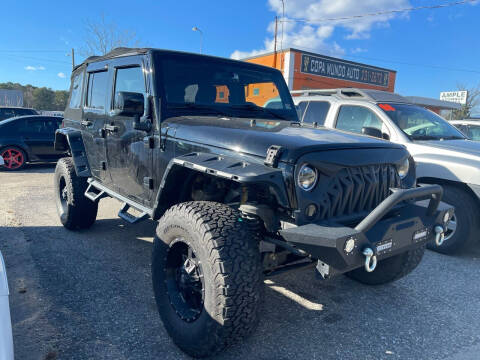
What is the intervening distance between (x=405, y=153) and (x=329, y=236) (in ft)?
3.85

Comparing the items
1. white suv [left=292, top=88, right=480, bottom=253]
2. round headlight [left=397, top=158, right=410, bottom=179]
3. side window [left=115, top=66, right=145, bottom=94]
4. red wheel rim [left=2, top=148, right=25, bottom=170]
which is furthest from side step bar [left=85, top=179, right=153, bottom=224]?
red wheel rim [left=2, top=148, right=25, bottom=170]

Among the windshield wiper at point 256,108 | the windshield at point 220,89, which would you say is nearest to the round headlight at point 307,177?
the windshield at point 220,89

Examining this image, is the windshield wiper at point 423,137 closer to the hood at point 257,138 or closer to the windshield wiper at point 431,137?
the windshield wiper at point 431,137

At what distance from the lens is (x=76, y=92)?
191 inches

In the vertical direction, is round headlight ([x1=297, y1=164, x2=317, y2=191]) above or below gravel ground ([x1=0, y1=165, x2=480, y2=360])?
above

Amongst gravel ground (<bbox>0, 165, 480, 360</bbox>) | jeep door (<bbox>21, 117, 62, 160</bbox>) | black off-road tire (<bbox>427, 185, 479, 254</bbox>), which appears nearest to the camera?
gravel ground (<bbox>0, 165, 480, 360</bbox>)

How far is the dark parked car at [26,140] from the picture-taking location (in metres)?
9.70

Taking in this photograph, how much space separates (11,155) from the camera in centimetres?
967

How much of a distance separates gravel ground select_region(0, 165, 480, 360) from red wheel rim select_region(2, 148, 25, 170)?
633 centimetres

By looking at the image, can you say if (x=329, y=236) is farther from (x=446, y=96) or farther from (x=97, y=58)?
(x=446, y=96)

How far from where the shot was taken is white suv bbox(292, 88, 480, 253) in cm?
416

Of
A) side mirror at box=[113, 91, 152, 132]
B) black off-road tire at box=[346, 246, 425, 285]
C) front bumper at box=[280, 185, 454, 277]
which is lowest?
black off-road tire at box=[346, 246, 425, 285]

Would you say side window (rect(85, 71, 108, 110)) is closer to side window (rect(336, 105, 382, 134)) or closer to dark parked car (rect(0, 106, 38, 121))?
side window (rect(336, 105, 382, 134))

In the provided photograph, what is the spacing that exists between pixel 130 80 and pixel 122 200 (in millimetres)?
1182
